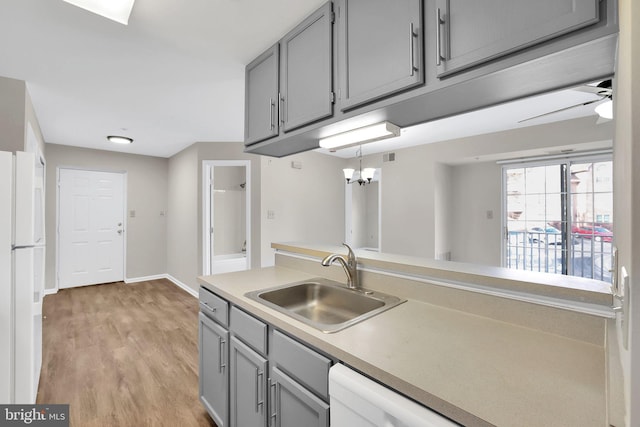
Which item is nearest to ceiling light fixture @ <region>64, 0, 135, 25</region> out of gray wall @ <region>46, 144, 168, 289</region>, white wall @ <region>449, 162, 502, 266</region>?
gray wall @ <region>46, 144, 168, 289</region>

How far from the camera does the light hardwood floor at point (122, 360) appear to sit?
77.5 inches

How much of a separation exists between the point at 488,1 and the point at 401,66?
1.09 ft

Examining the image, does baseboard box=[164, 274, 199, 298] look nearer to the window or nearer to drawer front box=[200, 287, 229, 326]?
drawer front box=[200, 287, 229, 326]

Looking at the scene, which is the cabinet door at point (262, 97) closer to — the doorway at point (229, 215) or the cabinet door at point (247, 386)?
the cabinet door at point (247, 386)

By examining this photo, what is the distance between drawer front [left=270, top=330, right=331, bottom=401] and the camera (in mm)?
1030

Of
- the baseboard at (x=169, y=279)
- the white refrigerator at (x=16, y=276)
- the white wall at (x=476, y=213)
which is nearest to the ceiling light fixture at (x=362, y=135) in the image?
the white refrigerator at (x=16, y=276)

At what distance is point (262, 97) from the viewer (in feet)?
6.46

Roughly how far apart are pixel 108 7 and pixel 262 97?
93 cm

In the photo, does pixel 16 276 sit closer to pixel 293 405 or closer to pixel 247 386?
pixel 247 386

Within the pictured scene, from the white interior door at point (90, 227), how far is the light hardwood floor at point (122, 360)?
2.18ft

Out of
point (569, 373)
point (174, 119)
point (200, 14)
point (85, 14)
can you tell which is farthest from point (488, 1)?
point (174, 119)

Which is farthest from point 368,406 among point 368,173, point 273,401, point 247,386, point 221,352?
point 368,173

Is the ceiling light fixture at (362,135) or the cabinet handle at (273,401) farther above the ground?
the ceiling light fixture at (362,135)

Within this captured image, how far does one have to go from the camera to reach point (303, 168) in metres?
5.00
